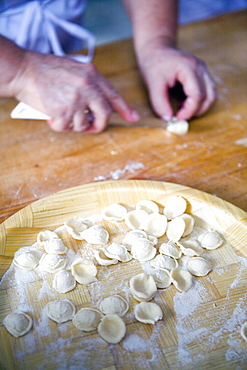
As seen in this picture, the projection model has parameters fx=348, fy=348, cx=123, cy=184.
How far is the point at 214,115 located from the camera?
44.8 inches

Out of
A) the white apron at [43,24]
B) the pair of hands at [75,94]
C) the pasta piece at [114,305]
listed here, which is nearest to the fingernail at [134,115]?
the pair of hands at [75,94]

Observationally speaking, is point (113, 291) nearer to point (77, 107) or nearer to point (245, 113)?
→ point (77, 107)

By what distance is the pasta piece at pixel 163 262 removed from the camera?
719 mm

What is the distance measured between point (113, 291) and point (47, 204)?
0.25m

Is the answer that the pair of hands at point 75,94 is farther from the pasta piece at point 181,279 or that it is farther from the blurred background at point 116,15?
the blurred background at point 116,15

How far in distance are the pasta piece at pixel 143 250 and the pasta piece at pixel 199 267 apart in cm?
8

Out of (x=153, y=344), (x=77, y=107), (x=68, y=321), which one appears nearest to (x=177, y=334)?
(x=153, y=344)

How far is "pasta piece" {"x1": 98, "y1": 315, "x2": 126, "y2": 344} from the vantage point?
609 mm

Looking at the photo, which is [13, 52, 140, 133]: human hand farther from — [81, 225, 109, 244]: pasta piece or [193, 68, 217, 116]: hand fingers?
[81, 225, 109, 244]: pasta piece

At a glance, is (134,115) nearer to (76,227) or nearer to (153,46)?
(153,46)

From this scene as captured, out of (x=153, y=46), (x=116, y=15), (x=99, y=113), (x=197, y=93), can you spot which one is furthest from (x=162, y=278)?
(x=116, y=15)

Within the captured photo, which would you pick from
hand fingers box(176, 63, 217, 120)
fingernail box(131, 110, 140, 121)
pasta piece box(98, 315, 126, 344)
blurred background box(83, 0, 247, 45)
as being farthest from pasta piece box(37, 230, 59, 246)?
blurred background box(83, 0, 247, 45)

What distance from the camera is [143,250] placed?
A: 726mm

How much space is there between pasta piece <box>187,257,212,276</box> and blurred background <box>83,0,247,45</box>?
2057 millimetres
